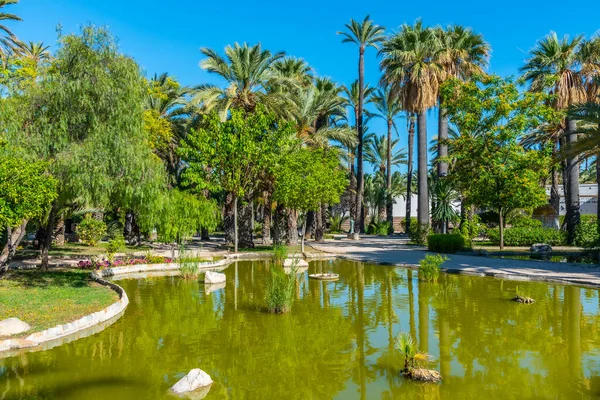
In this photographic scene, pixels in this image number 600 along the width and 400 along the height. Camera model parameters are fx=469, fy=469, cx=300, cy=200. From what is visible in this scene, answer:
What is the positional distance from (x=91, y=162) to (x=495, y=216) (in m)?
36.0

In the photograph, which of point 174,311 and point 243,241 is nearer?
point 174,311

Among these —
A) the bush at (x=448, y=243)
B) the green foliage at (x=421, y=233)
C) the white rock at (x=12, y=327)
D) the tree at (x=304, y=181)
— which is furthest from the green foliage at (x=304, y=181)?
the white rock at (x=12, y=327)

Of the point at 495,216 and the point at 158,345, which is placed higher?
the point at 495,216

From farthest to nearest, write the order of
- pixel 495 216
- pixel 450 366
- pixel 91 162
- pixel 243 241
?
pixel 495 216 → pixel 243 241 → pixel 91 162 → pixel 450 366

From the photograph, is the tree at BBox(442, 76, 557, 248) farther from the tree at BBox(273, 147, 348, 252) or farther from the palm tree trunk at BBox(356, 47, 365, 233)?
the palm tree trunk at BBox(356, 47, 365, 233)

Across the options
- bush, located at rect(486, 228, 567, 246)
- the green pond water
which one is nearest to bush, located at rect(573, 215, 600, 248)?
bush, located at rect(486, 228, 567, 246)

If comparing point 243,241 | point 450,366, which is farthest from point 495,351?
point 243,241

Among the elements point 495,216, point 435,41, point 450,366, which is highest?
point 435,41

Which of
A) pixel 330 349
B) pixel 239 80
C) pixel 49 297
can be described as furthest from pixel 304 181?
pixel 330 349

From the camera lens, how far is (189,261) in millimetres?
17234

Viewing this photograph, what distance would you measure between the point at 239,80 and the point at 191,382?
→ 2358cm

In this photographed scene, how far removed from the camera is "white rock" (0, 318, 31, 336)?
8688 millimetres

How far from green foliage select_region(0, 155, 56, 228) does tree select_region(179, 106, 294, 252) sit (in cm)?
1370

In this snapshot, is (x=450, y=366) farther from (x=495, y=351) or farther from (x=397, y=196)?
(x=397, y=196)
